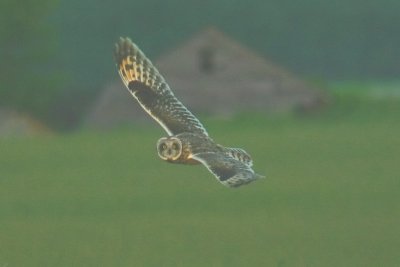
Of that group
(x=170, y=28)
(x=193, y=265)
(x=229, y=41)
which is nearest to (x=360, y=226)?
(x=193, y=265)

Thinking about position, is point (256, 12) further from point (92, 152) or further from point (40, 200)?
point (40, 200)

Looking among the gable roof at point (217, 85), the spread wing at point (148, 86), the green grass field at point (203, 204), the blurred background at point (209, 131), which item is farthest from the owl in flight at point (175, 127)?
the gable roof at point (217, 85)

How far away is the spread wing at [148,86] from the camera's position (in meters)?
10.2

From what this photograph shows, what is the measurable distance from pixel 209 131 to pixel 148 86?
131ft

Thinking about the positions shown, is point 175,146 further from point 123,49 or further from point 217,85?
point 217,85

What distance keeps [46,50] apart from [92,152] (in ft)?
112

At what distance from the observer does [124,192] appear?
104 feet

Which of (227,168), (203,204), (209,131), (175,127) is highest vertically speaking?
(209,131)

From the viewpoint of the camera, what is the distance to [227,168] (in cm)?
973

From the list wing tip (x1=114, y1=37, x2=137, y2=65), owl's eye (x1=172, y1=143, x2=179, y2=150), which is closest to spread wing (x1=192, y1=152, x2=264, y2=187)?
owl's eye (x1=172, y1=143, x2=179, y2=150)

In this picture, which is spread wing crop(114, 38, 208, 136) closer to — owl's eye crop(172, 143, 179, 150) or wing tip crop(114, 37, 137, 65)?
wing tip crop(114, 37, 137, 65)

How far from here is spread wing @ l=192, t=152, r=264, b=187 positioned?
9570 millimetres

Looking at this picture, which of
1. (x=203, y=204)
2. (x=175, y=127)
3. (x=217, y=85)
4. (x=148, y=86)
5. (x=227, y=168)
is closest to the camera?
(x=227, y=168)

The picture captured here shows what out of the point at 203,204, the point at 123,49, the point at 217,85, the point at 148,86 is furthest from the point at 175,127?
the point at 217,85
